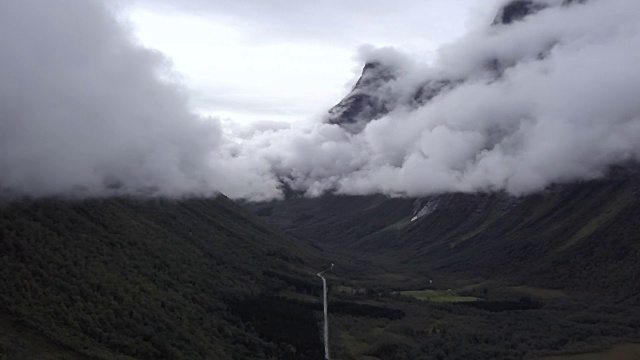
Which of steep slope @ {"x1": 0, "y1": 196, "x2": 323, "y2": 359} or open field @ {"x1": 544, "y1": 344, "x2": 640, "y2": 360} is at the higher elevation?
steep slope @ {"x1": 0, "y1": 196, "x2": 323, "y2": 359}

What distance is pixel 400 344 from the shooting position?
193 m

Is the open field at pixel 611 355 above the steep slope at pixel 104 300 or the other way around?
the other way around

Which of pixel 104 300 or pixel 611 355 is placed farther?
pixel 611 355

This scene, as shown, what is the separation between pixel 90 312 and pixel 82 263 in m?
22.0

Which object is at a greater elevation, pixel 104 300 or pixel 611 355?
pixel 104 300

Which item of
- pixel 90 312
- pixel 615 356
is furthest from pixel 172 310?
pixel 615 356

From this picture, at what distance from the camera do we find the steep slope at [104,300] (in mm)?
123125

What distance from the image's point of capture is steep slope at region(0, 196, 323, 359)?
12312cm

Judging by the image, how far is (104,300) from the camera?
5709 inches

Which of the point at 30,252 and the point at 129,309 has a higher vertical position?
the point at 30,252

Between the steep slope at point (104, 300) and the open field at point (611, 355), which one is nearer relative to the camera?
the steep slope at point (104, 300)

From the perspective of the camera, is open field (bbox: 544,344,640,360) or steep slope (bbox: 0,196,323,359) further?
open field (bbox: 544,344,640,360)

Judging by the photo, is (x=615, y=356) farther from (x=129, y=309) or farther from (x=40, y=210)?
(x=40, y=210)

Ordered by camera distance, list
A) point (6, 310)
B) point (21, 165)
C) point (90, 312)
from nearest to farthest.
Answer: point (6, 310), point (90, 312), point (21, 165)
